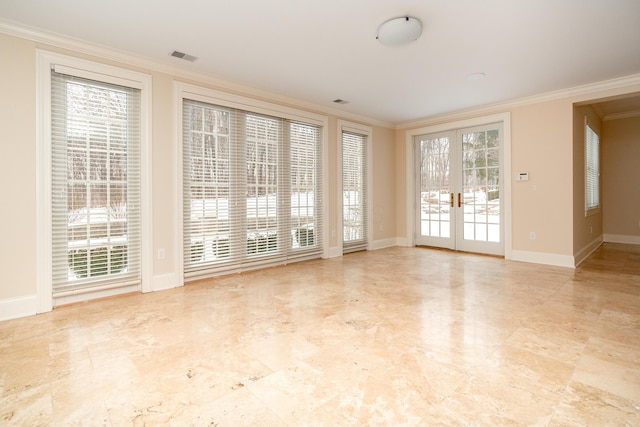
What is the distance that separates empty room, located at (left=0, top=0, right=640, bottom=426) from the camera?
1733 millimetres

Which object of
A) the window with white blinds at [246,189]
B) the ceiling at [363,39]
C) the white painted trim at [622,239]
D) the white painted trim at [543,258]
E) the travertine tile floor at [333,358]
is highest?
the ceiling at [363,39]

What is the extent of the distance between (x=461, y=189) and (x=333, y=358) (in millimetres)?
4869

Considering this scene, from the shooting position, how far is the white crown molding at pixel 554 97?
415 cm

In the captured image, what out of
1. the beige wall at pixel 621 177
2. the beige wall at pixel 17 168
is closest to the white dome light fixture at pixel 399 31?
the beige wall at pixel 17 168

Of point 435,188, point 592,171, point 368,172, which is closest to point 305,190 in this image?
point 368,172

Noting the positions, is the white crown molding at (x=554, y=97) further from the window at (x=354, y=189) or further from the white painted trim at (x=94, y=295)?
the white painted trim at (x=94, y=295)

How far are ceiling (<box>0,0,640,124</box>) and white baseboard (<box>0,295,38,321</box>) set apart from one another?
2.46 m

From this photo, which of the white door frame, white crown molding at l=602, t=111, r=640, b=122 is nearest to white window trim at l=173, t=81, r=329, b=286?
the white door frame

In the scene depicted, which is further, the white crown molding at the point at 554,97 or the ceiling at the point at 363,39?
the white crown molding at the point at 554,97

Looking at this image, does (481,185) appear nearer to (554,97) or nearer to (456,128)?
(456,128)

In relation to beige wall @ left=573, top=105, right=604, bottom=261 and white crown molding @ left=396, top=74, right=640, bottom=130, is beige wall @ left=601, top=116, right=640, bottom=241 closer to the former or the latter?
beige wall @ left=573, top=105, right=604, bottom=261

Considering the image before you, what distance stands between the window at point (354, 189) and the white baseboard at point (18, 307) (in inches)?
168

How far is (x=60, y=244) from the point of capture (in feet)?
10.0

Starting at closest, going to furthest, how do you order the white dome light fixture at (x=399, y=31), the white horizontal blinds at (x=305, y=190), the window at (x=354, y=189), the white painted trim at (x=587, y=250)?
the white dome light fixture at (x=399, y=31)
the white painted trim at (x=587, y=250)
the white horizontal blinds at (x=305, y=190)
the window at (x=354, y=189)
